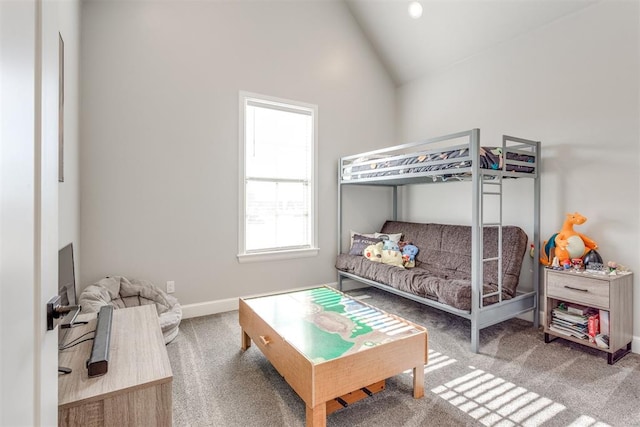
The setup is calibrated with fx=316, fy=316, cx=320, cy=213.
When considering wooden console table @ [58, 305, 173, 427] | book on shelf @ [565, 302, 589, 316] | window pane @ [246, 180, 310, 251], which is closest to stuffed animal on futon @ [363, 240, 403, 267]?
window pane @ [246, 180, 310, 251]

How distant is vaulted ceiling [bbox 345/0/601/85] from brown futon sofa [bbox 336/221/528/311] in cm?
197

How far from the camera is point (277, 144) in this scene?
368cm

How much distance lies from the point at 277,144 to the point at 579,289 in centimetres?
311

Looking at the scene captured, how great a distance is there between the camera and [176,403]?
183 centimetres

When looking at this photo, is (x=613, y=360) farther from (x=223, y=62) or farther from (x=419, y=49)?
(x=223, y=62)

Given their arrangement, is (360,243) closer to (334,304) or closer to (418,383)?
(334,304)

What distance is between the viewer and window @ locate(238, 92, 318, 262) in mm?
3492

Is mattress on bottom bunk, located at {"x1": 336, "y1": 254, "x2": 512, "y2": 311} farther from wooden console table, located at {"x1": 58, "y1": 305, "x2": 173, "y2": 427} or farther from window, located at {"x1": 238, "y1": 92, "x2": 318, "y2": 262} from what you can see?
wooden console table, located at {"x1": 58, "y1": 305, "x2": 173, "y2": 427}

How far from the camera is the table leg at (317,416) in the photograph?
1506 millimetres

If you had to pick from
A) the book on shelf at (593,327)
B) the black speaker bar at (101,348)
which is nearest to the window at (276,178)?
the black speaker bar at (101,348)

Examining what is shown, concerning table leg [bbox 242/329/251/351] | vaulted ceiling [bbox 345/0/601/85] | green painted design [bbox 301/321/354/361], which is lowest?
table leg [bbox 242/329/251/351]

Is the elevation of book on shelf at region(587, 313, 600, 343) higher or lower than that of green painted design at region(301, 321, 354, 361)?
lower

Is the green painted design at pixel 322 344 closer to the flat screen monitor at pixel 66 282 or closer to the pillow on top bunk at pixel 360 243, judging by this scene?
the flat screen monitor at pixel 66 282

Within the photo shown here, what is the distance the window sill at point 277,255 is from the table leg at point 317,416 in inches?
82.8
